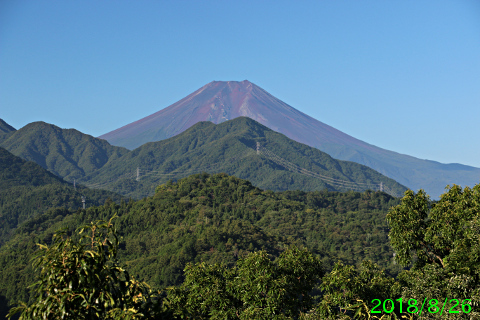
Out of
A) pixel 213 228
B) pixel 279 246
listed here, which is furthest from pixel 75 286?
pixel 279 246

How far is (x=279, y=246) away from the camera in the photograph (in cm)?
9981

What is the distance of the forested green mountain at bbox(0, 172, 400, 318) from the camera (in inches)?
3462

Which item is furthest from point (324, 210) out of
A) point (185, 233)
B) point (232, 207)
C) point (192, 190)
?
point (185, 233)

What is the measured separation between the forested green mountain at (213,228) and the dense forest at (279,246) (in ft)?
1.02

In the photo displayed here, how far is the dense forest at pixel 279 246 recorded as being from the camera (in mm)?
18438

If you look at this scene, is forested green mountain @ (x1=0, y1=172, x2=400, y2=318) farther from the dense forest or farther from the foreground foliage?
the foreground foliage

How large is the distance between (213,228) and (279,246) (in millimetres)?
13419

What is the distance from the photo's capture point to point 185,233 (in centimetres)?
10331

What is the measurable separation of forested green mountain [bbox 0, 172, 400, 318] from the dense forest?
31cm

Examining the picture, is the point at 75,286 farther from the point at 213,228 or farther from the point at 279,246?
the point at 279,246

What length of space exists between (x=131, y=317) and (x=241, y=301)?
34.4ft

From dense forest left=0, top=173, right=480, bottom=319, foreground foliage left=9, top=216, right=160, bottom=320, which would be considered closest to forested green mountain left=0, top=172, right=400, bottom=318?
dense forest left=0, top=173, right=480, bottom=319

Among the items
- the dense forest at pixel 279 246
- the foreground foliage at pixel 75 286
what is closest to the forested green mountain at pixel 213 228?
the dense forest at pixel 279 246

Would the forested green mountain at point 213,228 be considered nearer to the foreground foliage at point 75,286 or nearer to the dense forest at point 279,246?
the dense forest at point 279,246
